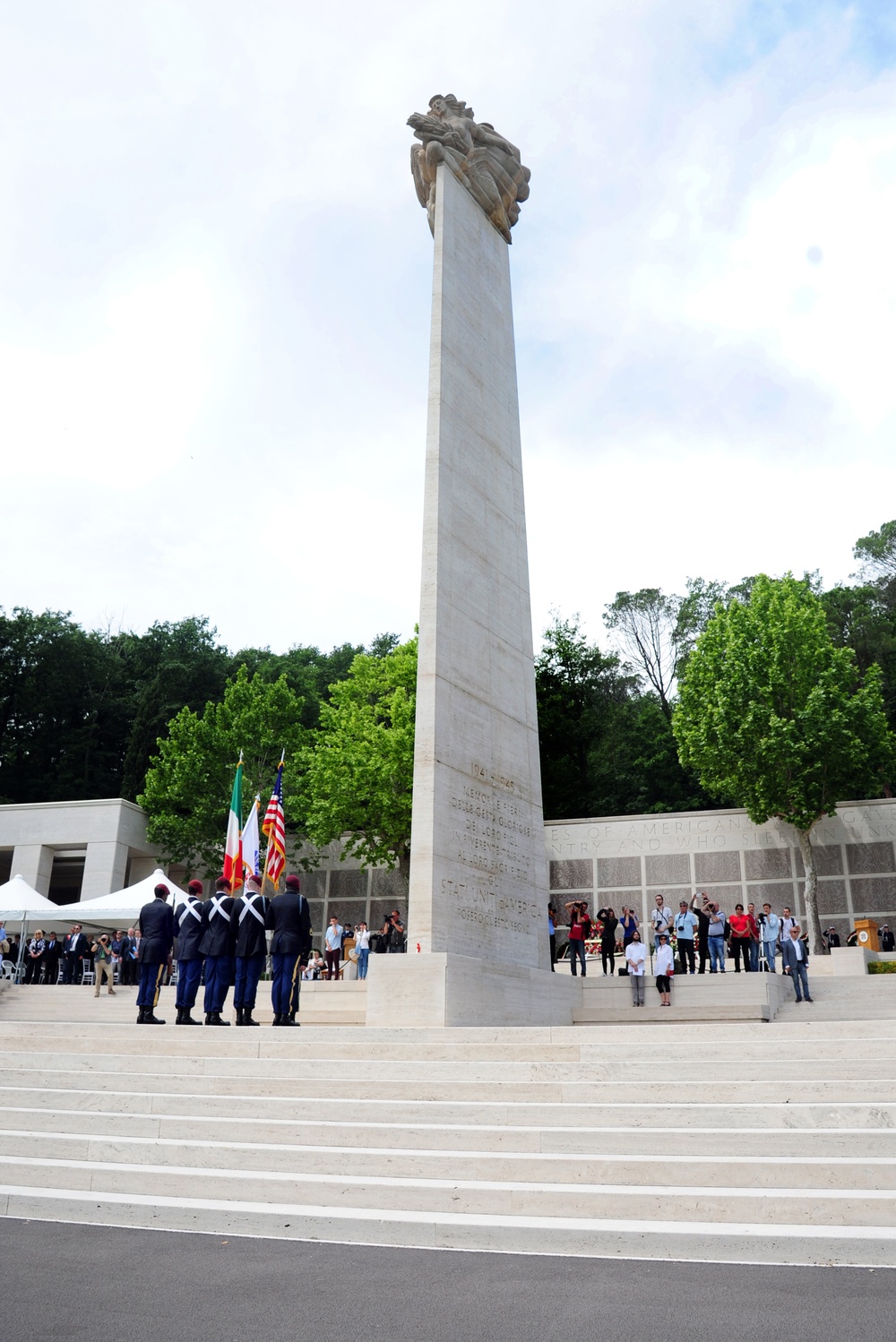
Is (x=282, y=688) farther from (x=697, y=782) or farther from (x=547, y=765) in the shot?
(x=697, y=782)

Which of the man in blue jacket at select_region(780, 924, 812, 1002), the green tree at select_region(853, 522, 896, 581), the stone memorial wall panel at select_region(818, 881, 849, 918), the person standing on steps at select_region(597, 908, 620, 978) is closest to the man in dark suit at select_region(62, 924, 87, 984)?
the person standing on steps at select_region(597, 908, 620, 978)

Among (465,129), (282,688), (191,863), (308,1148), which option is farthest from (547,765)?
(308,1148)

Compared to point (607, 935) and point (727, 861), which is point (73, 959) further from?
point (727, 861)

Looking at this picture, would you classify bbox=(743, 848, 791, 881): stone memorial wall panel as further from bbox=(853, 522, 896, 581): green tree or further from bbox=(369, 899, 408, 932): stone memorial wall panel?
bbox=(853, 522, 896, 581): green tree

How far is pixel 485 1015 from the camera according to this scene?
12.8 m

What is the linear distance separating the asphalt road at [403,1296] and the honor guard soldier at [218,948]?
5937 millimetres

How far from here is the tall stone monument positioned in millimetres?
13219

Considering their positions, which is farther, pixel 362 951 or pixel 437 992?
pixel 362 951

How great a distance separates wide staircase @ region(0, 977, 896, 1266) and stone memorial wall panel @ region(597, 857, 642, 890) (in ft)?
75.6

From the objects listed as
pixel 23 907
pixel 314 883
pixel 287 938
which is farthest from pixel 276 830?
pixel 314 883

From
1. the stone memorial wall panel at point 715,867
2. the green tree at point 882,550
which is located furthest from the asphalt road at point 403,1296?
the green tree at point 882,550

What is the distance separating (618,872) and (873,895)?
7269mm

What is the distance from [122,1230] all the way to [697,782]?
40.2 m

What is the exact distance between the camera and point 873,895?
29891 millimetres
